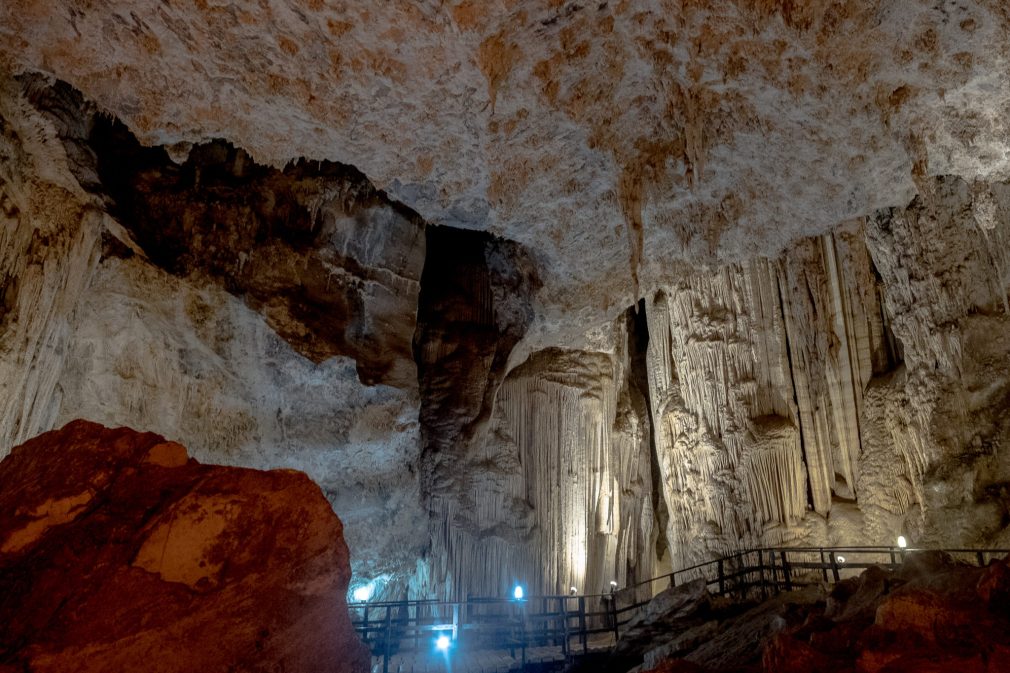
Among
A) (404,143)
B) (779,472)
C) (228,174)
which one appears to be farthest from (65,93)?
(779,472)

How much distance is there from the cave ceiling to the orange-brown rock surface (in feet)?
11.8

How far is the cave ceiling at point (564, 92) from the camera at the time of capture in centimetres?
573

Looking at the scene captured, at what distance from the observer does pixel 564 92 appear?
6762 mm

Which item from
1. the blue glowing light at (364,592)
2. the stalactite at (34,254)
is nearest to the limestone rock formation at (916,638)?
the stalactite at (34,254)

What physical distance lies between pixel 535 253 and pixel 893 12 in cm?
559

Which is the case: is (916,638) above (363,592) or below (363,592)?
above

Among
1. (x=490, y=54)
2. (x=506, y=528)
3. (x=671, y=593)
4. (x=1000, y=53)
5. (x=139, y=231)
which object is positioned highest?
(x=1000, y=53)

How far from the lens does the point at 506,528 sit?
511 inches

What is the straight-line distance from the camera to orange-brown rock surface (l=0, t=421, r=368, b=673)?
3412 mm

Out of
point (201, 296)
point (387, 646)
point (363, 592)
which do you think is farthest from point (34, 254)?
point (363, 592)

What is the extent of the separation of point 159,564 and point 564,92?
538cm

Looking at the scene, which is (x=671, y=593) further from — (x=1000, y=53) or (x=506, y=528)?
(x=1000, y=53)

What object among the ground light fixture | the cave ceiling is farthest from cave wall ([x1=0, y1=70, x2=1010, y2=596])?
the cave ceiling

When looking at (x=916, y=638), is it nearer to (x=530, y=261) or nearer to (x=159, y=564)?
(x=159, y=564)
